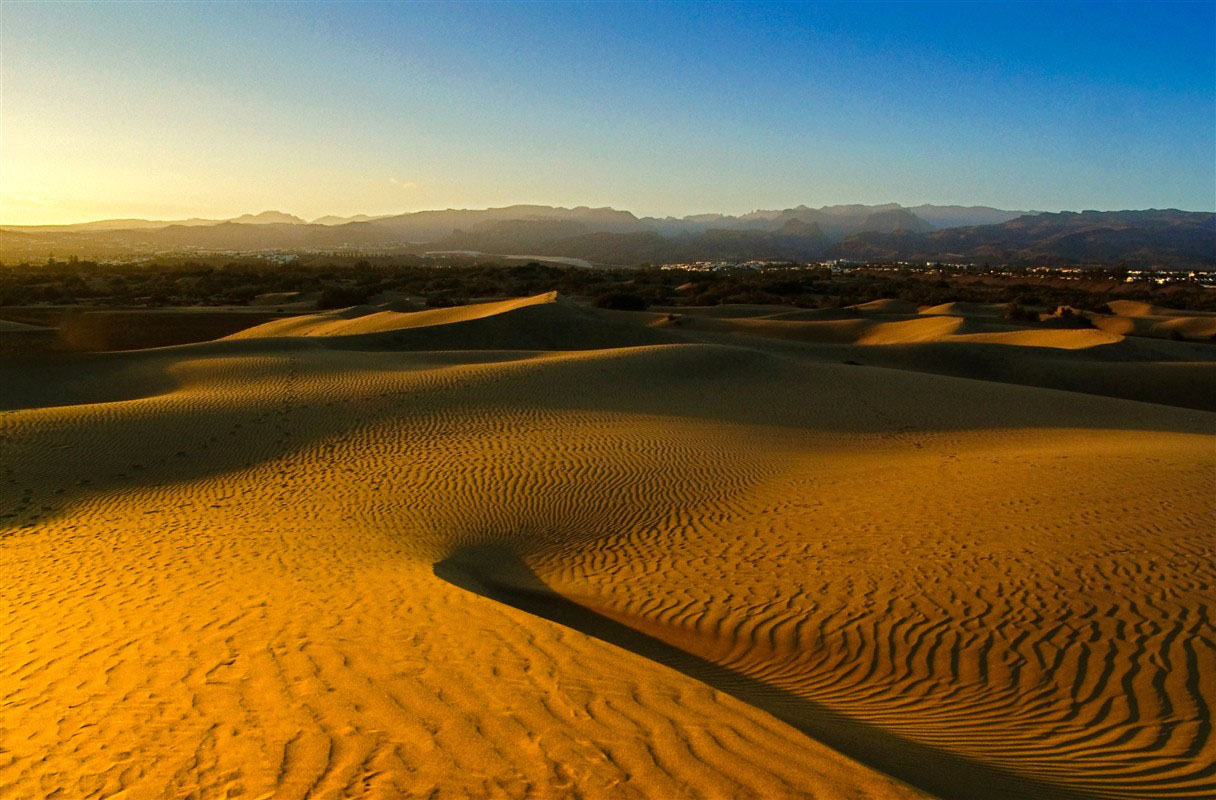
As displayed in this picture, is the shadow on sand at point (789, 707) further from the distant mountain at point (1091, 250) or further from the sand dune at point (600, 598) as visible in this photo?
the distant mountain at point (1091, 250)

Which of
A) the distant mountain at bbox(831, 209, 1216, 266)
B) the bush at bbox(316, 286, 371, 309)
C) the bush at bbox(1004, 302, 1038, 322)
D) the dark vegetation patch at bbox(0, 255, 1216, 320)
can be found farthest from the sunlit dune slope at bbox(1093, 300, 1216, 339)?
the distant mountain at bbox(831, 209, 1216, 266)

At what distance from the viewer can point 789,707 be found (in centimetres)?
546

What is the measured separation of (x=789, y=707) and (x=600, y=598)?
294 centimetres

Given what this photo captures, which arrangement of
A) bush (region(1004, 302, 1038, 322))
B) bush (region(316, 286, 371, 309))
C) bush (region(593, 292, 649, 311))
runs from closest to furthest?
bush (region(1004, 302, 1038, 322)) < bush (region(593, 292, 649, 311)) < bush (region(316, 286, 371, 309))

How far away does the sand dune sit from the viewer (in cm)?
421

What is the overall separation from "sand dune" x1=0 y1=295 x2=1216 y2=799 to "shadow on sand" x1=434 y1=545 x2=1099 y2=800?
0.12 feet

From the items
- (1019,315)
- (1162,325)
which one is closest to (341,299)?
(1019,315)

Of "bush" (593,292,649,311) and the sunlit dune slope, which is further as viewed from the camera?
"bush" (593,292,649,311)

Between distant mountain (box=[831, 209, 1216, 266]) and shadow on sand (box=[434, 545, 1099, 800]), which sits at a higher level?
distant mountain (box=[831, 209, 1216, 266])

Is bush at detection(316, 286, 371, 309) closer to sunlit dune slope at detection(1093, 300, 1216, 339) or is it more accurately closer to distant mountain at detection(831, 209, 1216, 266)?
sunlit dune slope at detection(1093, 300, 1216, 339)

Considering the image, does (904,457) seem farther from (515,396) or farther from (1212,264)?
(1212,264)

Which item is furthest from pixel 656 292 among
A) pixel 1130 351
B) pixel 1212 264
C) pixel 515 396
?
pixel 1212 264

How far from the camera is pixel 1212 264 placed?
145250 millimetres

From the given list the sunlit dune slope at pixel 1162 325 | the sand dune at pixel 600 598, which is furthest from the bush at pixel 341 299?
the sunlit dune slope at pixel 1162 325
